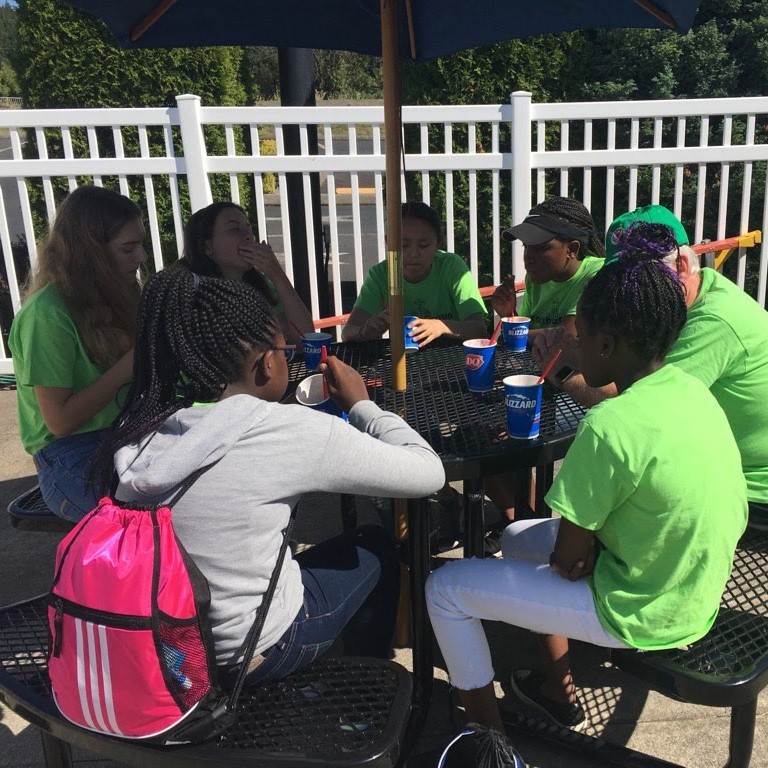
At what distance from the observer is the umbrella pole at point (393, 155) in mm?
2148

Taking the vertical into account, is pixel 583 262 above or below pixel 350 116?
below

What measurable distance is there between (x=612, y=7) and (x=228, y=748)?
2797 millimetres

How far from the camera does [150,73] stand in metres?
6.38

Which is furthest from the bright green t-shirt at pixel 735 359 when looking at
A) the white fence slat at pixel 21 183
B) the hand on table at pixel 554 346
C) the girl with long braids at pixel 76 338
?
the white fence slat at pixel 21 183

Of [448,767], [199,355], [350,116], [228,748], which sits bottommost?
[448,767]

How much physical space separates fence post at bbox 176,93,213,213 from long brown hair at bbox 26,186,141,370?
2583 mm

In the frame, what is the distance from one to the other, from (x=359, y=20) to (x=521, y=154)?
2005mm

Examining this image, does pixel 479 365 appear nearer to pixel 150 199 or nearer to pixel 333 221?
pixel 333 221

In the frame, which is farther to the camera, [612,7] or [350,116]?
[350,116]

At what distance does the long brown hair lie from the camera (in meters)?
2.41

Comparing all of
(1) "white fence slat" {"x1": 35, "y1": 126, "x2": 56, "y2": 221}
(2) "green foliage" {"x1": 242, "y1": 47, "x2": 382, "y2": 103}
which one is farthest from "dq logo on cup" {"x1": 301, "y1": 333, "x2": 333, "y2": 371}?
(2) "green foliage" {"x1": 242, "y1": 47, "x2": 382, "y2": 103}

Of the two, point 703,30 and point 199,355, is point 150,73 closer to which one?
point 703,30

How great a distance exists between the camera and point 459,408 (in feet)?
7.68

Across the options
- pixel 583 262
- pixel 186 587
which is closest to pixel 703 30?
pixel 583 262
